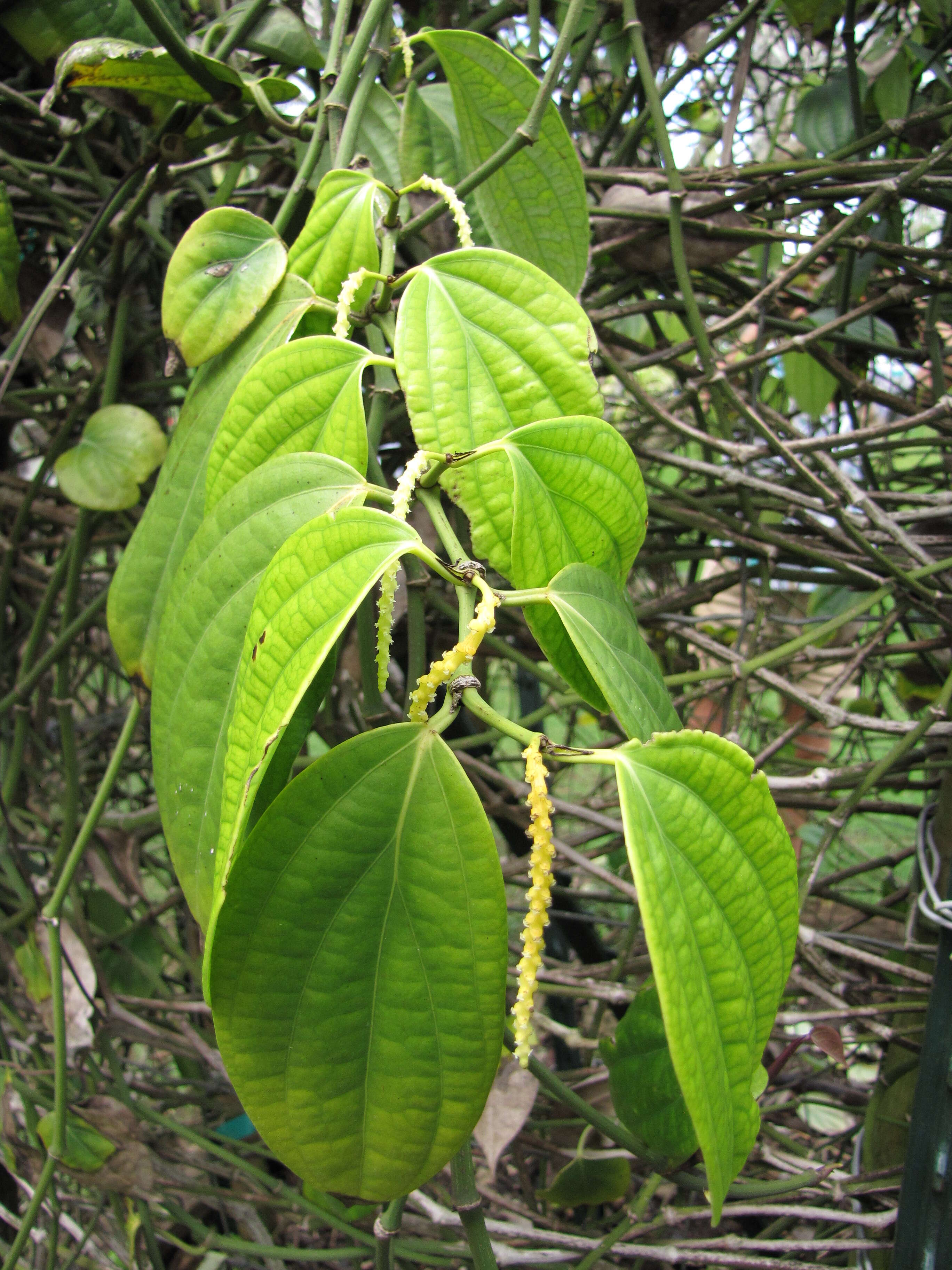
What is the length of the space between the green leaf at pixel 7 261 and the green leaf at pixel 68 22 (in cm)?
12

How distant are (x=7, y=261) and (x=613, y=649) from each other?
48cm

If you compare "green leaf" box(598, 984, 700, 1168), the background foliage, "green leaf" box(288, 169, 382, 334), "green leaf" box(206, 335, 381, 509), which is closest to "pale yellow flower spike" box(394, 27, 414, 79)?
the background foliage

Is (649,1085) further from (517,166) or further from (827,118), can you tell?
(827,118)

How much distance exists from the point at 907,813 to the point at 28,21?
0.91 m

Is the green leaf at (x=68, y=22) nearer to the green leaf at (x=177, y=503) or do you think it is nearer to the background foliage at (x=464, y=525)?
the background foliage at (x=464, y=525)

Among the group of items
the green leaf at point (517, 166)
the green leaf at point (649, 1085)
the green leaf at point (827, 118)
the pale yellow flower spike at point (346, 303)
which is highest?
the green leaf at point (827, 118)

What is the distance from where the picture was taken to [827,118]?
0.79 meters

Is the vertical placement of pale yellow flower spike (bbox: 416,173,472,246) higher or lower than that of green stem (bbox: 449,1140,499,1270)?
higher

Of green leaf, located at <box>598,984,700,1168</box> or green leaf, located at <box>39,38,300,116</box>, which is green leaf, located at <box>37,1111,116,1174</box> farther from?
green leaf, located at <box>39,38,300,116</box>

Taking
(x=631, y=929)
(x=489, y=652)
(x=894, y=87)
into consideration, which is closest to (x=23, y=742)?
(x=489, y=652)

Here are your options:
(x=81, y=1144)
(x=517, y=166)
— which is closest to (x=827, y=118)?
(x=517, y=166)

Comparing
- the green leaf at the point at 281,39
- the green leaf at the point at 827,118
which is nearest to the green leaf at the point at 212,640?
the green leaf at the point at 281,39

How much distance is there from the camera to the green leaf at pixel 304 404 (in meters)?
0.34

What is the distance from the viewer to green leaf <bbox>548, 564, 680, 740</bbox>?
261 mm
